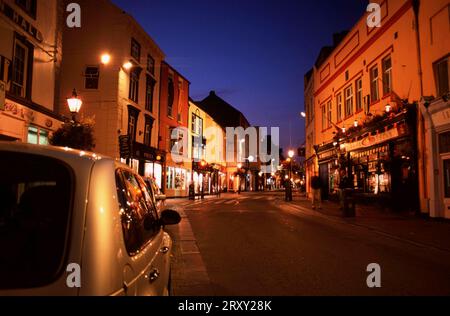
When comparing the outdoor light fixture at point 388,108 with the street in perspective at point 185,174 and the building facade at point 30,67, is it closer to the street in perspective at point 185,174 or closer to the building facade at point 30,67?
the street in perspective at point 185,174

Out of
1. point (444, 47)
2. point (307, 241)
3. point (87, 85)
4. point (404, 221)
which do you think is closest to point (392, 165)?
point (404, 221)

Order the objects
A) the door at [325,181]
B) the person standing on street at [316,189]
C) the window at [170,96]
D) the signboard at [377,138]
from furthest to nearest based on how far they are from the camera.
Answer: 1. the window at [170,96]
2. the door at [325,181]
3. the person standing on street at [316,189]
4. the signboard at [377,138]

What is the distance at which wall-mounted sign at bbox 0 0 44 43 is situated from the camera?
12398 mm

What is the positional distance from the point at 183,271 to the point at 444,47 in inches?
504

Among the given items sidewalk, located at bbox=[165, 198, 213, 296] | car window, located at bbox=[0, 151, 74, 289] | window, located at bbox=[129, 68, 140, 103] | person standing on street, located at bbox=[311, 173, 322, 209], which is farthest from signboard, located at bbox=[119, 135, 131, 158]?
car window, located at bbox=[0, 151, 74, 289]

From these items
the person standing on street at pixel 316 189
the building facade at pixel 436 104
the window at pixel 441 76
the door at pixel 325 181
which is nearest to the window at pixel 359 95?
the person standing on street at pixel 316 189

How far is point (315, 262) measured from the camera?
7.30 metres

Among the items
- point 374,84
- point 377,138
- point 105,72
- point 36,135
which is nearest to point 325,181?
point 374,84

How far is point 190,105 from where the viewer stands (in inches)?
1628

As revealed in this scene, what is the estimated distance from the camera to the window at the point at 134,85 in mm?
27938

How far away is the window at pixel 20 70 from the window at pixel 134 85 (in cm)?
1390

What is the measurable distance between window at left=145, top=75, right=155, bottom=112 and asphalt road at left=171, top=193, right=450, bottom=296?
20889 mm

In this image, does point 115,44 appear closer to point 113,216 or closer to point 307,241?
point 307,241

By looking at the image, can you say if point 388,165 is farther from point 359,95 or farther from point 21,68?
point 21,68
